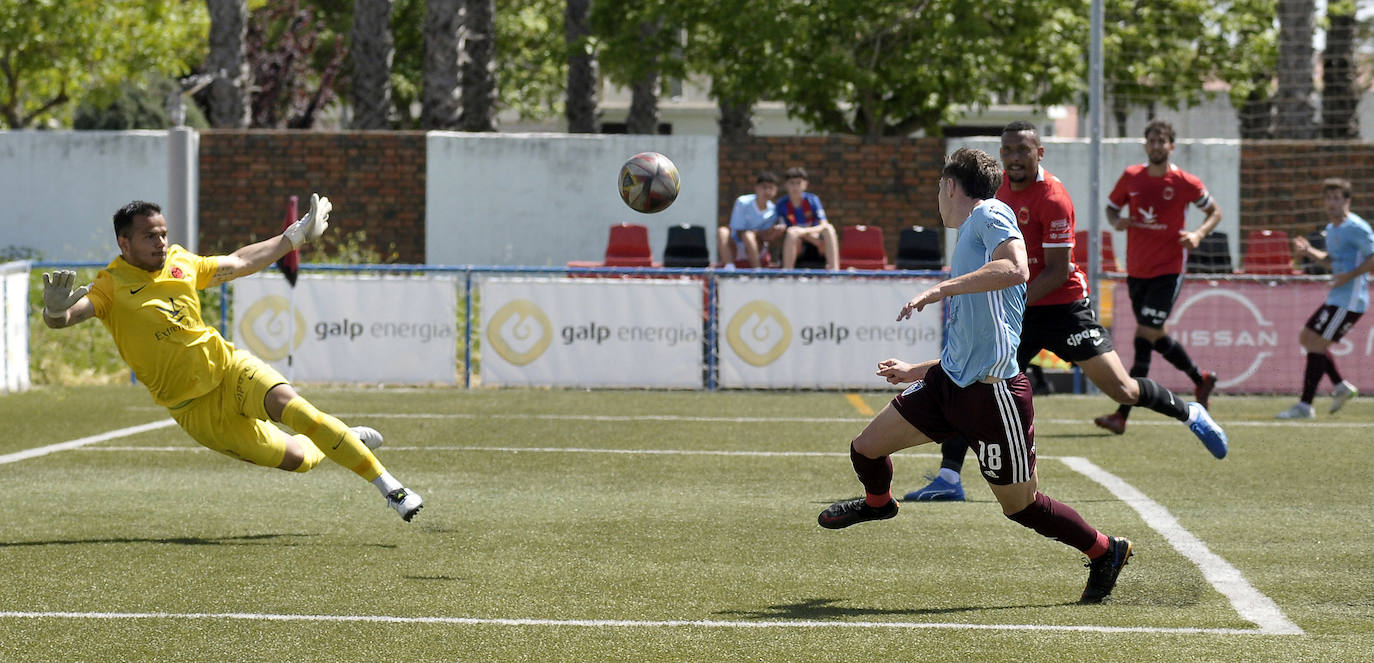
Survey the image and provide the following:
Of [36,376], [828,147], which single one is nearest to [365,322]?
[36,376]

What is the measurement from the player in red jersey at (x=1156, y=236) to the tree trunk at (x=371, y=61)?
52.0 ft

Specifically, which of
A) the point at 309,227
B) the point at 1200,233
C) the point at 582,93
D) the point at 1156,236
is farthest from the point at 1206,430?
the point at 582,93

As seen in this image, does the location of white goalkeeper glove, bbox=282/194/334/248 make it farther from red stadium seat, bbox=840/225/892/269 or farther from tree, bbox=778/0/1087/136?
tree, bbox=778/0/1087/136

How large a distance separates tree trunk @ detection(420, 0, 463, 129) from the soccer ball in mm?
15830

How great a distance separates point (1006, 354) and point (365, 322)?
37.7 feet

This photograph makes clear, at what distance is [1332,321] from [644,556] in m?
8.92

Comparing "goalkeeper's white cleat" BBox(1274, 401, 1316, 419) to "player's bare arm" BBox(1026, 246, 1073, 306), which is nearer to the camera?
"player's bare arm" BBox(1026, 246, 1073, 306)

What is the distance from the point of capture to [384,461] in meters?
11.3

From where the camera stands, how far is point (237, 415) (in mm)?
7984

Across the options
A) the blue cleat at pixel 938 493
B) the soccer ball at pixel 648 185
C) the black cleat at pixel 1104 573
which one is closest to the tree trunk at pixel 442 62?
the soccer ball at pixel 648 185

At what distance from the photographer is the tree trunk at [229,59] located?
25.8 metres

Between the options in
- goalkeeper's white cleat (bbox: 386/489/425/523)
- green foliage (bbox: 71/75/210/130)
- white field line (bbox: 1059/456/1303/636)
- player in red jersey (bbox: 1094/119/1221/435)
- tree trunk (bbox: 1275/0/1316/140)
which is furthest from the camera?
green foliage (bbox: 71/75/210/130)

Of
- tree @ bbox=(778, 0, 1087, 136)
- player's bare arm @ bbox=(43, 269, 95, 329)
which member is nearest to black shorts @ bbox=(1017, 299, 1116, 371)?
player's bare arm @ bbox=(43, 269, 95, 329)

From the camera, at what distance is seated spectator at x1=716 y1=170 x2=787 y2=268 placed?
60.0 feet
